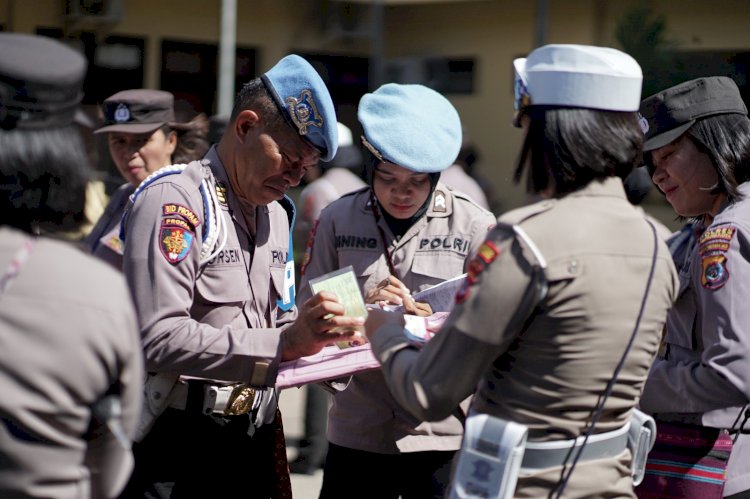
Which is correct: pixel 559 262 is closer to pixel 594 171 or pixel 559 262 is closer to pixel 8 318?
pixel 594 171

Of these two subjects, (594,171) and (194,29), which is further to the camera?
(194,29)

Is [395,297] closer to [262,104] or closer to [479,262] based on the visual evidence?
[262,104]

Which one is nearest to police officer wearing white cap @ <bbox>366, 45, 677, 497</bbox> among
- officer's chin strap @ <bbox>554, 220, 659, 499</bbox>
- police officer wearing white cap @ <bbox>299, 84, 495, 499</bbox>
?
officer's chin strap @ <bbox>554, 220, 659, 499</bbox>

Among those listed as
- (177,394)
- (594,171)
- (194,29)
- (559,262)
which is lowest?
(194,29)

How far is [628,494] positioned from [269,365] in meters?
1.05

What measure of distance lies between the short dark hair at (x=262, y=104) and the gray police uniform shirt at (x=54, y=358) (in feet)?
4.14

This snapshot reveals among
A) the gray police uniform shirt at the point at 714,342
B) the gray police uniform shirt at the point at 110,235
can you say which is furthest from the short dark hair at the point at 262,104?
the gray police uniform shirt at the point at 110,235

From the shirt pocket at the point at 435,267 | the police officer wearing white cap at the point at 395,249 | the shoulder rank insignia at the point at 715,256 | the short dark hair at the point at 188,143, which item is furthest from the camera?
the short dark hair at the point at 188,143

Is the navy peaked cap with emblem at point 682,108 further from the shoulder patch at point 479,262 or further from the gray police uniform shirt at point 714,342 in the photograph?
the shoulder patch at point 479,262

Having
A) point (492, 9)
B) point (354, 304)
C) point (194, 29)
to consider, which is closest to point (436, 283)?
point (354, 304)

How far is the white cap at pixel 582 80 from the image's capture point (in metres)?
2.43

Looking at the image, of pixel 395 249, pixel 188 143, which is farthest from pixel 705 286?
pixel 188 143

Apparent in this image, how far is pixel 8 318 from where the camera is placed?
1.92 meters

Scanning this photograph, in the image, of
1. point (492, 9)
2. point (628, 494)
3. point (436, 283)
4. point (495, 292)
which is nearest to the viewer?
point (495, 292)
